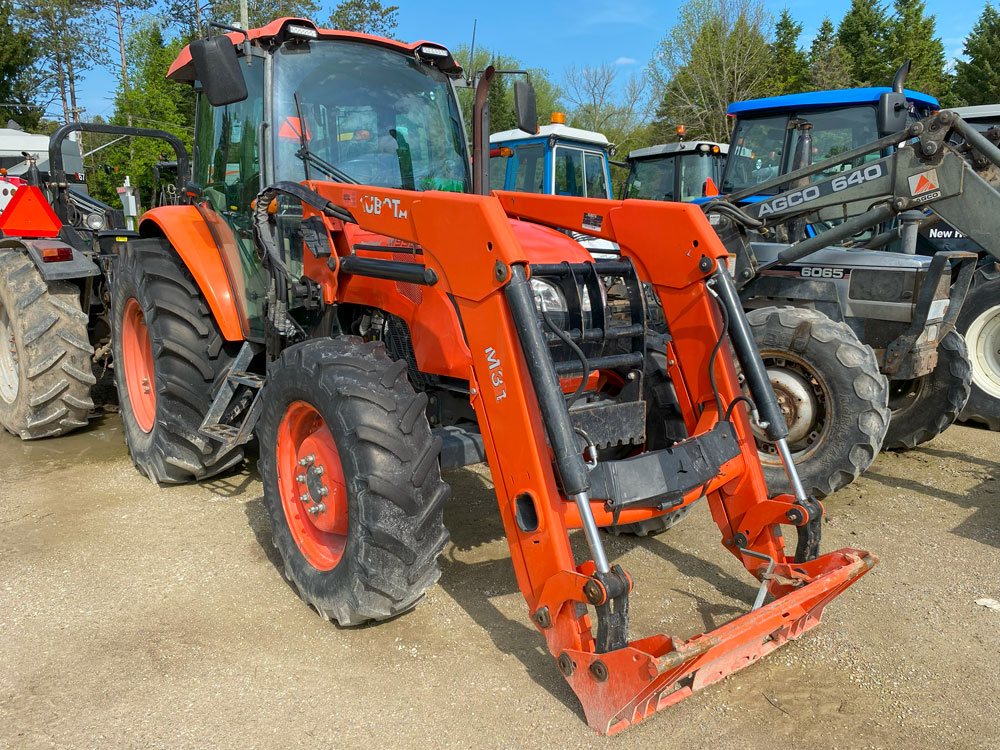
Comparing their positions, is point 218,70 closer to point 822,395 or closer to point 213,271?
point 213,271

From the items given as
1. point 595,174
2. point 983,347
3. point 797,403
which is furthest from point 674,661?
point 595,174

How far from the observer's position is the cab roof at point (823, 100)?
22.9 ft

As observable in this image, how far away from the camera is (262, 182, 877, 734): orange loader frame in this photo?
2.37 m

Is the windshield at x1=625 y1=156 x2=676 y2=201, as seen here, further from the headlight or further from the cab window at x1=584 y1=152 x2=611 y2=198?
the headlight

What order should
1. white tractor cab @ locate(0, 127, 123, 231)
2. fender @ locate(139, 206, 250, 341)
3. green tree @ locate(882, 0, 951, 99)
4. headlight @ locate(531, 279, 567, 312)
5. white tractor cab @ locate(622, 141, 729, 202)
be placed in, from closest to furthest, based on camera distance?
headlight @ locate(531, 279, 567, 312)
fender @ locate(139, 206, 250, 341)
white tractor cab @ locate(0, 127, 123, 231)
white tractor cab @ locate(622, 141, 729, 202)
green tree @ locate(882, 0, 951, 99)

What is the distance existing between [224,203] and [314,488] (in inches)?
75.7

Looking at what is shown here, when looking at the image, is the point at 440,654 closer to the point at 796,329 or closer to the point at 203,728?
the point at 203,728

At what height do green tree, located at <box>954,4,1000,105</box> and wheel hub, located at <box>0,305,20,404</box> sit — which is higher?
green tree, located at <box>954,4,1000,105</box>

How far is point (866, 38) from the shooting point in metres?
32.9

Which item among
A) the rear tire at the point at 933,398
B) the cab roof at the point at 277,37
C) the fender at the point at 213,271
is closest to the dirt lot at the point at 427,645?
the rear tire at the point at 933,398

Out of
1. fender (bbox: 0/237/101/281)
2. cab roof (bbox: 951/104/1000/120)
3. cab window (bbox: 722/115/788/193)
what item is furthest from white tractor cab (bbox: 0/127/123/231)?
cab roof (bbox: 951/104/1000/120)

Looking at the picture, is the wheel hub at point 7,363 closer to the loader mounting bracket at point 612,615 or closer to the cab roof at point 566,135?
the loader mounting bracket at point 612,615

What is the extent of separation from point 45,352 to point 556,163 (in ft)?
22.5

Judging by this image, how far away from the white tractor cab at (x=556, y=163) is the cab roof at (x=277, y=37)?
5934 millimetres
